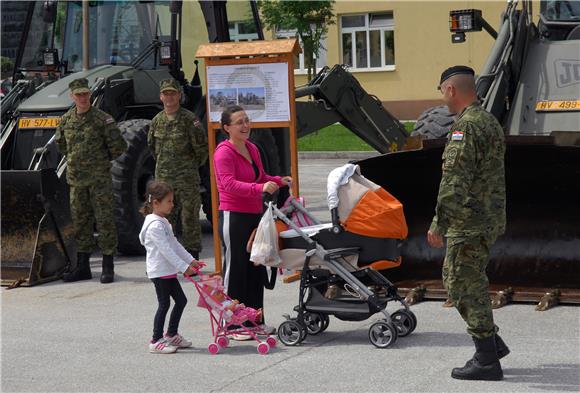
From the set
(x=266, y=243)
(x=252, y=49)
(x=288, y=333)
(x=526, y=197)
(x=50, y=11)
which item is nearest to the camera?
(x=266, y=243)

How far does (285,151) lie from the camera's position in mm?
14727

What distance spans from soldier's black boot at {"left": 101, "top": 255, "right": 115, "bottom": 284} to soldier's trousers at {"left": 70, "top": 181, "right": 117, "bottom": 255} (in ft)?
0.41

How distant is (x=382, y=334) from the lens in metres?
8.02

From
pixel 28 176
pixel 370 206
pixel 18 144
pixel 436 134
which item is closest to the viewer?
pixel 370 206

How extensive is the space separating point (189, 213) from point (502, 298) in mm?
3662

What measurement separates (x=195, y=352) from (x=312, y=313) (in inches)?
35.4

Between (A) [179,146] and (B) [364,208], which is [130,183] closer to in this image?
(A) [179,146]

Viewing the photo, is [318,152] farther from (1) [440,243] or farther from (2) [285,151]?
(1) [440,243]

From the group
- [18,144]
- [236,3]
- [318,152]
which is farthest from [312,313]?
[318,152]

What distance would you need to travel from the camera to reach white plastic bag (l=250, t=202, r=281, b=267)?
26.7ft

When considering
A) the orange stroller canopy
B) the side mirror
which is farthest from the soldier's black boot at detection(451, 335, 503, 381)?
the side mirror

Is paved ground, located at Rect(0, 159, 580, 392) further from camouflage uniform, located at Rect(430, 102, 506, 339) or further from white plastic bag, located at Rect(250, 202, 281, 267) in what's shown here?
white plastic bag, located at Rect(250, 202, 281, 267)

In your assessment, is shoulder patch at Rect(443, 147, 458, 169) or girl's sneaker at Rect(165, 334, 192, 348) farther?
girl's sneaker at Rect(165, 334, 192, 348)

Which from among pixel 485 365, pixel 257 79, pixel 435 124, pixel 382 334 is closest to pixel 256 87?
pixel 257 79
